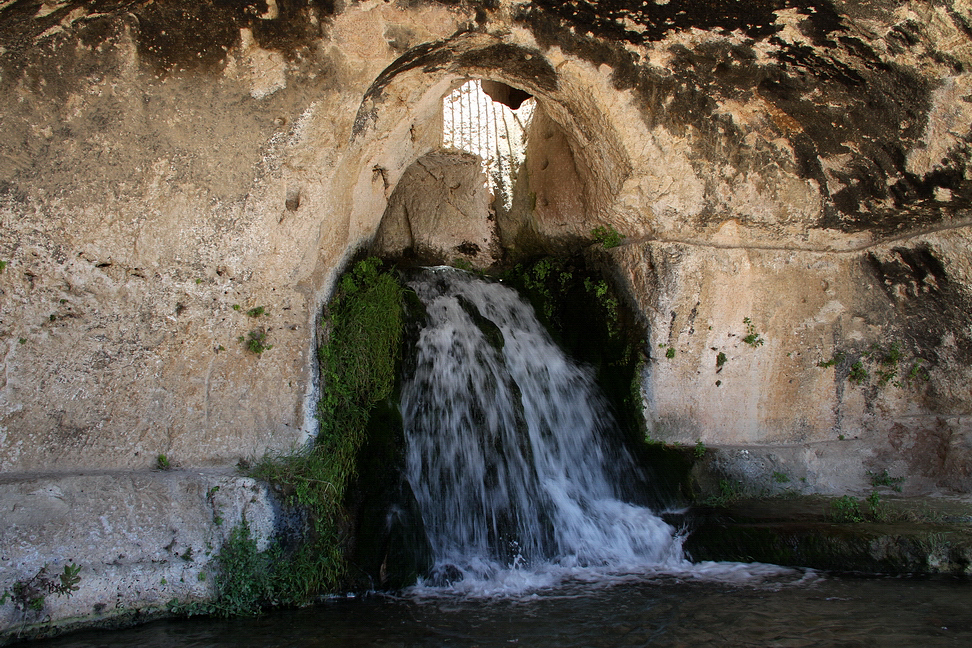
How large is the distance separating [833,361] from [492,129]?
15.0ft

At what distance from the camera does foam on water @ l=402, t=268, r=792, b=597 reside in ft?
13.9

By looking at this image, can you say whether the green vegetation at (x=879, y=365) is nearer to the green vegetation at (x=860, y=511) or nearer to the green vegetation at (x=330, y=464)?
the green vegetation at (x=860, y=511)

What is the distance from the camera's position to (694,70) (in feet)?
15.4

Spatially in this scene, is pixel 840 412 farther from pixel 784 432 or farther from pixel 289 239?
pixel 289 239

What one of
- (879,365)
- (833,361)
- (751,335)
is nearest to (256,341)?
(751,335)

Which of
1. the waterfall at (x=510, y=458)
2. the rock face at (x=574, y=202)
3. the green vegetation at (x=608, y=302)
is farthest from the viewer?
the green vegetation at (x=608, y=302)

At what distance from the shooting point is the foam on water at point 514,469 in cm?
423

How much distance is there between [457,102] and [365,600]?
617 centimetres

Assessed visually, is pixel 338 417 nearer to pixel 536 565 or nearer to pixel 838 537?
pixel 536 565

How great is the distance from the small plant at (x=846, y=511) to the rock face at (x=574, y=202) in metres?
0.69

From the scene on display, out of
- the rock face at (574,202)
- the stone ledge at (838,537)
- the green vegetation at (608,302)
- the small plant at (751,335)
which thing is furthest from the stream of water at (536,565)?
the small plant at (751,335)

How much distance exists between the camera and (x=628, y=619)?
3.41m

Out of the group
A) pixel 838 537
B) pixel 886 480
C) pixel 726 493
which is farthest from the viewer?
pixel 886 480

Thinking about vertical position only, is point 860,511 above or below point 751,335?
below
